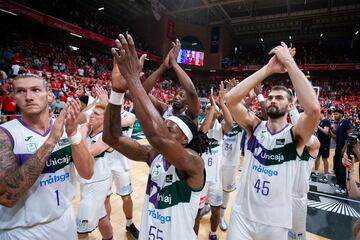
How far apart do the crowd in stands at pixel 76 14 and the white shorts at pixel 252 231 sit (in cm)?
1389

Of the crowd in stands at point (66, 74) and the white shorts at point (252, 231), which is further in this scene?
the crowd in stands at point (66, 74)

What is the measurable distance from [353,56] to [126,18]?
2162cm

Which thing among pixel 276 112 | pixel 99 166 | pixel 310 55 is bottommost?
pixel 99 166

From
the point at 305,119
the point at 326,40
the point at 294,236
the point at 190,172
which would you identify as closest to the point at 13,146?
the point at 190,172

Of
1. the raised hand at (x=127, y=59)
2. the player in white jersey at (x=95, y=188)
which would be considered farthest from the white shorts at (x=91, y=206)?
the raised hand at (x=127, y=59)

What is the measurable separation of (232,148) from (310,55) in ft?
79.0

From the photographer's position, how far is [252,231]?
2.22 meters

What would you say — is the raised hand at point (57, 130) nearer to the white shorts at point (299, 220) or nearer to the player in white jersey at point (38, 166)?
the player in white jersey at point (38, 166)

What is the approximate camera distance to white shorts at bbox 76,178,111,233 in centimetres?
267

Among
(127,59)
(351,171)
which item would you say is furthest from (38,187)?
(351,171)

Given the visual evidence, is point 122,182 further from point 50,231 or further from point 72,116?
point 72,116

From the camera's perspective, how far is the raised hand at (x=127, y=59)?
4.23 ft

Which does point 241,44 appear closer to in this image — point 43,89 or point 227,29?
point 227,29

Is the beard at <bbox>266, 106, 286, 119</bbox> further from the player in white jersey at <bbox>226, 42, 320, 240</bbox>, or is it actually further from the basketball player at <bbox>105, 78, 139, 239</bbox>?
the basketball player at <bbox>105, 78, 139, 239</bbox>
